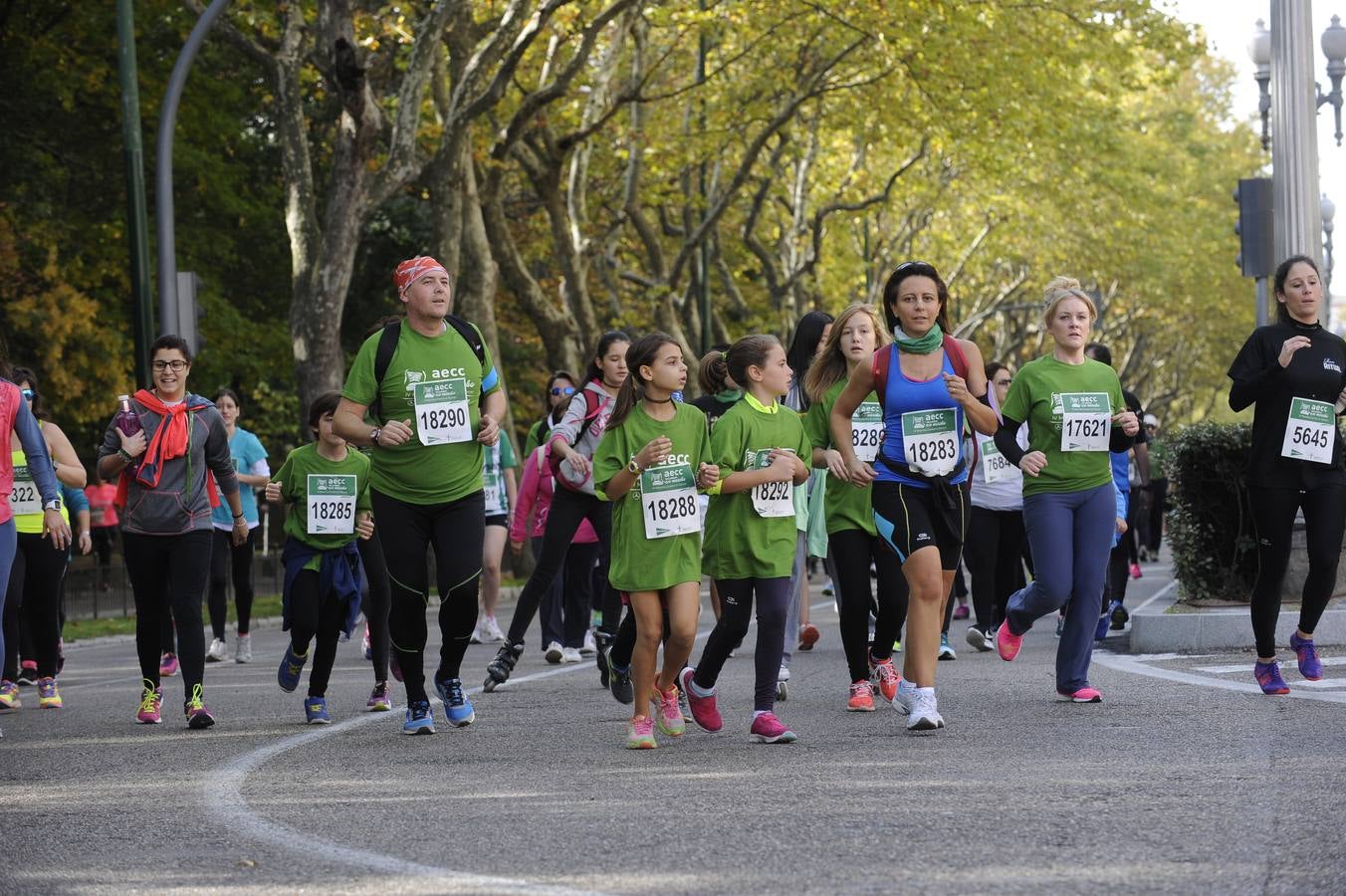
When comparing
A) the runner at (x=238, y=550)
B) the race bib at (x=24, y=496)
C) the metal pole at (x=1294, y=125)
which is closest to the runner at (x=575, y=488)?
the race bib at (x=24, y=496)

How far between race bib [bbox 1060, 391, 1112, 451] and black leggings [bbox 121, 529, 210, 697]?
152 inches

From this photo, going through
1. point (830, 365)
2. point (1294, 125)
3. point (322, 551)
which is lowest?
point (322, 551)

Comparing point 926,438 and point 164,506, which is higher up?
point 926,438

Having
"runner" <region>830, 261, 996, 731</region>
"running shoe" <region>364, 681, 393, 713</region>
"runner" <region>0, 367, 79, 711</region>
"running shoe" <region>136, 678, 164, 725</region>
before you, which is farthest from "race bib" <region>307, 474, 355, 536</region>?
"runner" <region>830, 261, 996, 731</region>

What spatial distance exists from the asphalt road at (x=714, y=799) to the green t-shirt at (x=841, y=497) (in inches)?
32.3

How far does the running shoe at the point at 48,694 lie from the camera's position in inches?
443

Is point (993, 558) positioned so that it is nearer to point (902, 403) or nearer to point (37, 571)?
point (902, 403)

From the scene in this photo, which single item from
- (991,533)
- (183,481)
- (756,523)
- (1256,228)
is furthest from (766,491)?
(1256,228)

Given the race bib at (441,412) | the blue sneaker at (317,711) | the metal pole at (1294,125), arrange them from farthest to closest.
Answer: the metal pole at (1294,125)
the blue sneaker at (317,711)
the race bib at (441,412)

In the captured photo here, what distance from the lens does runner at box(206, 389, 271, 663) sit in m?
14.5

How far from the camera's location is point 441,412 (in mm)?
8883

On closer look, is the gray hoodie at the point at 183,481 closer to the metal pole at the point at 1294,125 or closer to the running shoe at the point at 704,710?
the running shoe at the point at 704,710

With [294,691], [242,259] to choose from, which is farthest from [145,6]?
[294,691]

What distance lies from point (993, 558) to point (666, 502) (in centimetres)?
489
